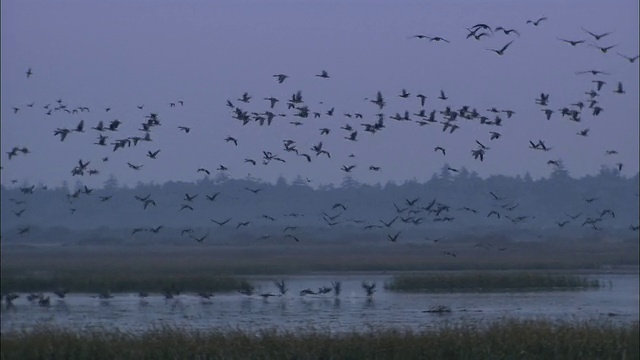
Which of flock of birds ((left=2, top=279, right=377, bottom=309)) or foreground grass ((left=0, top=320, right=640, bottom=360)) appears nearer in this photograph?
foreground grass ((left=0, top=320, right=640, bottom=360))

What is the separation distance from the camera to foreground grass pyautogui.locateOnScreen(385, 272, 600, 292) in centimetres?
4081

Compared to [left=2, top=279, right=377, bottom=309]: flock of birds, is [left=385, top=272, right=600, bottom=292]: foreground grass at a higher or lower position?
higher

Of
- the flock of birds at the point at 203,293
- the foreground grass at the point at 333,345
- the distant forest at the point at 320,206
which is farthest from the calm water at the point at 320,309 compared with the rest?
the distant forest at the point at 320,206

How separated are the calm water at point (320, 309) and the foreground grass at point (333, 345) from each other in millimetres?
2989

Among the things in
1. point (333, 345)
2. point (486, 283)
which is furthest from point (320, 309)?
point (333, 345)

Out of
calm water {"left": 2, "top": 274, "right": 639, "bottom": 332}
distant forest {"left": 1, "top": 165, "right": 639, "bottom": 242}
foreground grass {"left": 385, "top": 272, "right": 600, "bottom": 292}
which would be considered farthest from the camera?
distant forest {"left": 1, "top": 165, "right": 639, "bottom": 242}

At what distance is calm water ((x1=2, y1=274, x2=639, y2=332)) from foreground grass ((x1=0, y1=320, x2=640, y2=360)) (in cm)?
299

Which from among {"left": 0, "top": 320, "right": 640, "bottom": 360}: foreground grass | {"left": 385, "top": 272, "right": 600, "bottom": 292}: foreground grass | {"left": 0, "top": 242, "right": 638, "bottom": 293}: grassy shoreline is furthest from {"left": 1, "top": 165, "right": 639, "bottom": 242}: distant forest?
{"left": 0, "top": 320, "right": 640, "bottom": 360}: foreground grass

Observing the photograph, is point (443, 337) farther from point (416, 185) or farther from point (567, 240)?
point (567, 240)

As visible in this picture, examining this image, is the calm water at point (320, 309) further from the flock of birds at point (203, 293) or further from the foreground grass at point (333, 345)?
the foreground grass at point (333, 345)

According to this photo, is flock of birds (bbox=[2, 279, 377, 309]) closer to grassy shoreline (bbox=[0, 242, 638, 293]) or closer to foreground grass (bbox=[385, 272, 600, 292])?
grassy shoreline (bbox=[0, 242, 638, 293])

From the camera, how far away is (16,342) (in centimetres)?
2317

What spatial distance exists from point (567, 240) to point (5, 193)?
4037 centimetres

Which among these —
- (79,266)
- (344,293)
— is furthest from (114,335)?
(79,266)
